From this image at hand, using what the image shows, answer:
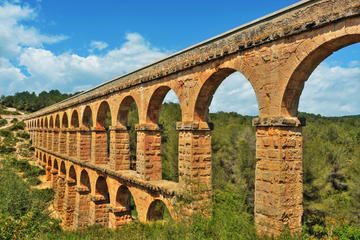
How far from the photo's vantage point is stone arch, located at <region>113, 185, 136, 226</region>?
10834 millimetres

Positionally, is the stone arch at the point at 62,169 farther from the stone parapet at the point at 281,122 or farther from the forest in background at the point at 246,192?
the stone parapet at the point at 281,122

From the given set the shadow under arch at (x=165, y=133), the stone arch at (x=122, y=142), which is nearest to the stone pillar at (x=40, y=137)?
the shadow under arch at (x=165, y=133)

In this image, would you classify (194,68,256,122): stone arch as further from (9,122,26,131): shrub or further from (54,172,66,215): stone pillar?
(9,122,26,131): shrub

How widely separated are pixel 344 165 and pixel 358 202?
190 inches

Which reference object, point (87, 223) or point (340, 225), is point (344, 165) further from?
point (87, 223)

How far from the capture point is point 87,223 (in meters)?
14.5

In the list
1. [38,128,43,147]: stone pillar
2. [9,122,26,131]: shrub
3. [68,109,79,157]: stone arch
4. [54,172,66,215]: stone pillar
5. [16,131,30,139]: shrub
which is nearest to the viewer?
[68,109,79,157]: stone arch

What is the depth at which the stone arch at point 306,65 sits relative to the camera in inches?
181

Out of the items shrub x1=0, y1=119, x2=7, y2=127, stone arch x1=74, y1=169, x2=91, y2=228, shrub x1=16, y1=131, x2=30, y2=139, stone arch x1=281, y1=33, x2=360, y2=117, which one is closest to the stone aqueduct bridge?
stone arch x1=281, y1=33, x2=360, y2=117

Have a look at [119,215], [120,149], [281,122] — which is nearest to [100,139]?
[120,149]

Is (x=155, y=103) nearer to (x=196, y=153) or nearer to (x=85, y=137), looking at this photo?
(x=196, y=153)

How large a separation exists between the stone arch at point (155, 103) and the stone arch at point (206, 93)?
1747 millimetres

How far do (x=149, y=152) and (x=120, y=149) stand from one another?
220cm

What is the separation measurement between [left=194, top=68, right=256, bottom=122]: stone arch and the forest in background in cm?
183
